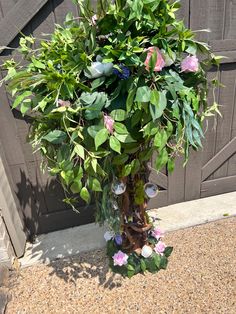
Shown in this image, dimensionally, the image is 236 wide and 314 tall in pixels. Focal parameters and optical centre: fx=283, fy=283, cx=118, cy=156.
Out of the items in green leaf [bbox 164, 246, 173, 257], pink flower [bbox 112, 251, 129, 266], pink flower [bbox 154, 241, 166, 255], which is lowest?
green leaf [bbox 164, 246, 173, 257]

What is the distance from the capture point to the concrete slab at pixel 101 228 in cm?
253

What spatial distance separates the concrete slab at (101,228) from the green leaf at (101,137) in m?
1.53

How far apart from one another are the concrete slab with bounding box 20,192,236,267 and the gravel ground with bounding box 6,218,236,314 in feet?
0.35

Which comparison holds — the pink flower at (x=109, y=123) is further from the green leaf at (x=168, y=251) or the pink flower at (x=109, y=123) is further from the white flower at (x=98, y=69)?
the green leaf at (x=168, y=251)

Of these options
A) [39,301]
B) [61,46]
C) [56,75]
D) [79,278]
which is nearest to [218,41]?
[61,46]

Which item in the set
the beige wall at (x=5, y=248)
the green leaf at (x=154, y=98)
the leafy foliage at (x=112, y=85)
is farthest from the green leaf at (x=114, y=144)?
the beige wall at (x=5, y=248)

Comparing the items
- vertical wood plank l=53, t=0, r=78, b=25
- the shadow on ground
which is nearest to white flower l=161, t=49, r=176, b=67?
vertical wood plank l=53, t=0, r=78, b=25

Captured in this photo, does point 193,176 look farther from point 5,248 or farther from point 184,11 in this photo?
point 5,248

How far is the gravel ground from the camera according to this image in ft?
6.56

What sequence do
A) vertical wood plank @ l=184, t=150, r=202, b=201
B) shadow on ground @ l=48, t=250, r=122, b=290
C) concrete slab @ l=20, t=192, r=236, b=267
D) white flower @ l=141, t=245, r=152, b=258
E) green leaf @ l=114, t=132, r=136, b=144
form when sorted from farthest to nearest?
vertical wood plank @ l=184, t=150, r=202, b=201
concrete slab @ l=20, t=192, r=236, b=267
shadow on ground @ l=48, t=250, r=122, b=290
white flower @ l=141, t=245, r=152, b=258
green leaf @ l=114, t=132, r=136, b=144

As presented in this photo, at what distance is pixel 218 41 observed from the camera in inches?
93.0

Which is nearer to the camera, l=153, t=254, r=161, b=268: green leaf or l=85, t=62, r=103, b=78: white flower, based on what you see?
l=85, t=62, r=103, b=78: white flower

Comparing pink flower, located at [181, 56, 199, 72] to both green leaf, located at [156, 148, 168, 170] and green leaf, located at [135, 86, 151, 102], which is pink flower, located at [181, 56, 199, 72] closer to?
green leaf, located at [135, 86, 151, 102]

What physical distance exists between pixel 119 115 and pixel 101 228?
5.50 feet
